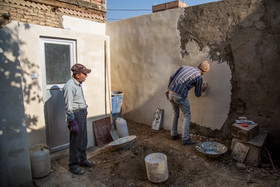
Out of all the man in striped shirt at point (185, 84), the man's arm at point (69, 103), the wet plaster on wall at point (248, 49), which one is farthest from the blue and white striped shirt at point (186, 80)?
the man's arm at point (69, 103)

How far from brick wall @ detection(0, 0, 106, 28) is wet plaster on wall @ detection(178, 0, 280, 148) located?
97.9 inches

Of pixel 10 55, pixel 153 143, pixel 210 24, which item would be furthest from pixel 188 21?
pixel 10 55

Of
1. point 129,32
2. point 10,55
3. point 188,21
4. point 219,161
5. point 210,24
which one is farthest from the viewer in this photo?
point 129,32

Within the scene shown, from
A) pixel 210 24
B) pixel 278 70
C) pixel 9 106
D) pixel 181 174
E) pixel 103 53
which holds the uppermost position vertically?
pixel 210 24

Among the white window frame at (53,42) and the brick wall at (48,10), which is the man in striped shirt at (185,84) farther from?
the brick wall at (48,10)

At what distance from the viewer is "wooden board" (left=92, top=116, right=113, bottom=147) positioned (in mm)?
4801

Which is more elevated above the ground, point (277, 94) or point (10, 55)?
point (10, 55)

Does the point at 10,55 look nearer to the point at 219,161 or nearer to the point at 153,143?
the point at 153,143

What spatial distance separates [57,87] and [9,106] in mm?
1210

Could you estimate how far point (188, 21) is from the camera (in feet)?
16.1

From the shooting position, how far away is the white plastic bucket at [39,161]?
3.42m

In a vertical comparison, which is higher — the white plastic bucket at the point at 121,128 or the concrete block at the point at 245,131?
the concrete block at the point at 245,131

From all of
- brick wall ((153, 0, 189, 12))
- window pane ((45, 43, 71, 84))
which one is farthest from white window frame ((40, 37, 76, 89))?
brick wall ((153, 0, 189, 12))

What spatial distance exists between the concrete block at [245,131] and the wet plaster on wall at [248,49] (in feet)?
1.42
